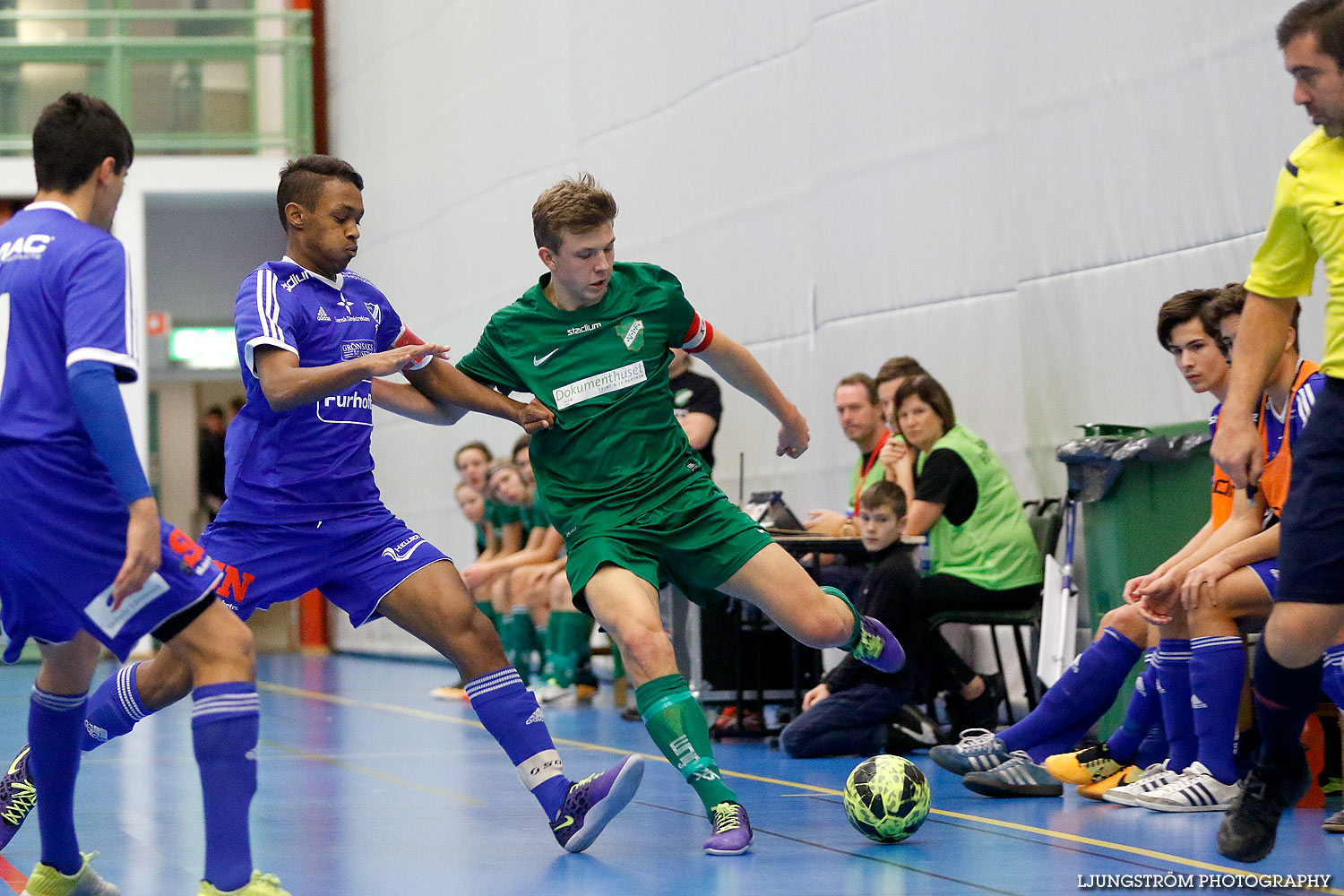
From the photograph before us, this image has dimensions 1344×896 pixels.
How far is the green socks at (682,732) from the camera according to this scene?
13.8ft

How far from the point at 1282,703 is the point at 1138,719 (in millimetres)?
1624

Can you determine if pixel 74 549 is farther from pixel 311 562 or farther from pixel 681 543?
pixel 681 543

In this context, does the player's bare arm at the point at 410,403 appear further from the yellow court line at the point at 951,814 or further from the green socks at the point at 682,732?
the yellow court line at the point at 951,814

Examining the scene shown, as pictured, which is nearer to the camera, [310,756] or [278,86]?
[310,756]

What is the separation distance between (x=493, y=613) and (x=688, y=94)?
3670 millimetres

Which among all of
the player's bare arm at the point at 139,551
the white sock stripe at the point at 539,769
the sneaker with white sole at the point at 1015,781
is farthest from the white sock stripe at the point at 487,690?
the sneaker with white sole at the point at 1015,781

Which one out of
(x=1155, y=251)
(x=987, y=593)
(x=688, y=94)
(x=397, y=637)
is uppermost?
(x=688, y=94)

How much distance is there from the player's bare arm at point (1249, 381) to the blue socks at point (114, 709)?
2938 millimetres

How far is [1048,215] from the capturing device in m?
7.51

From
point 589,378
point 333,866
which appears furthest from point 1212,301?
point 333,866

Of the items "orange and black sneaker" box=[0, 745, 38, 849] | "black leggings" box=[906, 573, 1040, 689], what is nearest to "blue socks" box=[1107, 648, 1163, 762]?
"black leggings" box=[906, 573, 1040, 689]

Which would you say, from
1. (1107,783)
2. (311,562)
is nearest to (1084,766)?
(1107,783)

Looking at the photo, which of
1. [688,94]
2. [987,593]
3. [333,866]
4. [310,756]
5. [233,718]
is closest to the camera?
[233,718]

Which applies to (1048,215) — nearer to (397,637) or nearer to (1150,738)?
(1150,738)
